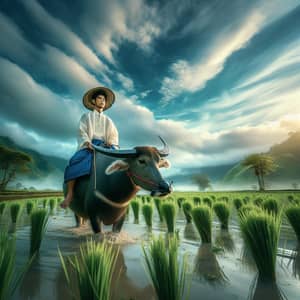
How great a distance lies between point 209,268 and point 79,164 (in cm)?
259

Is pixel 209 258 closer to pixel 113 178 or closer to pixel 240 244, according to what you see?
pixel 240 244

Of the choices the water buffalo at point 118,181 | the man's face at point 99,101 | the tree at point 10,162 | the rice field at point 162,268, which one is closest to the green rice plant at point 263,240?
the rice field at point 162,268

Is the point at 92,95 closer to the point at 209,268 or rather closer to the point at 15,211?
the point at 209,268

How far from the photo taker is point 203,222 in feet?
10.8

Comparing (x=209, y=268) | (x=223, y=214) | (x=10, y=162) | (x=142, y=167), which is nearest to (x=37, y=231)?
(x=142, y=167)

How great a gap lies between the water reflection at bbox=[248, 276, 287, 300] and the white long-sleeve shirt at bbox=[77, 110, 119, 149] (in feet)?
10.2

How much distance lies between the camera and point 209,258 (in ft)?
7.84

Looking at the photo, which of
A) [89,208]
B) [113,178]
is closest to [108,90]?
A: [113,178]

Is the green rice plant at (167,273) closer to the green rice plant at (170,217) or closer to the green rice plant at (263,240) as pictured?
the green rice plant at (263,240)

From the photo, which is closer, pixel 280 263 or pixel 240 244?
pixel 280 263

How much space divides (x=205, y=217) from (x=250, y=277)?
4.80ft

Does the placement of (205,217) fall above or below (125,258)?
above

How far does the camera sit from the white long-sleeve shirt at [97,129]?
364 cm

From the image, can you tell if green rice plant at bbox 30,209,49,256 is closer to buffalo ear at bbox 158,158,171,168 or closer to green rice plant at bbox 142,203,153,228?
buffalo ear at bbox 158,158,171,168
